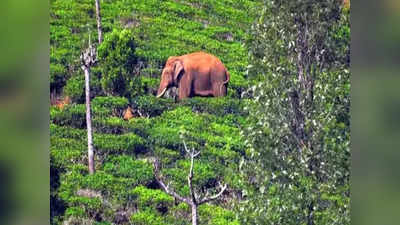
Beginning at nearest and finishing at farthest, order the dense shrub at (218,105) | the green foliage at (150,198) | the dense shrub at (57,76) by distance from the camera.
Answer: the dense shrub at (57,76)
the green foliage at (150,198)
the dense shrub at (218,105)

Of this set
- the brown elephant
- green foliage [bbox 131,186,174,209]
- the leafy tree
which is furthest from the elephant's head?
green foliage [bbox 131,186,174,209]

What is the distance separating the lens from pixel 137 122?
18.2 ft

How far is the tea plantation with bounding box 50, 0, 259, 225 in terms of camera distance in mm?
5477

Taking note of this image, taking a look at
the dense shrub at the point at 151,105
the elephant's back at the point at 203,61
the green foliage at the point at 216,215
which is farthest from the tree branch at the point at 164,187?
the elephant's back at the point at 203,61

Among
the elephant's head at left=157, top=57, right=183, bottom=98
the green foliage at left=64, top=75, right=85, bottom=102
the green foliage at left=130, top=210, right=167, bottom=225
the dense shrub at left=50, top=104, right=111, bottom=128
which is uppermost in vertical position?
the elephant's head at left=157, top=57, right=183, bottom=98

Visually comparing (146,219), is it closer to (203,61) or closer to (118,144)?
(118,144)

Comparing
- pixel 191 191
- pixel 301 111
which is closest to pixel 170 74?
pixel 191 191

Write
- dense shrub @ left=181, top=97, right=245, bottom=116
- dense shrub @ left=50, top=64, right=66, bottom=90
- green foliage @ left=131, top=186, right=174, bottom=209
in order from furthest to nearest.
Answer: dense shrub @ left=181, top=97, right=245, bottom=116 < green foliage @ left=131, top=186, right=174, bottom=209 < dense shrub @ left=50, top=64, right=66, bottom=90

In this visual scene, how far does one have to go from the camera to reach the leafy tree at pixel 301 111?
554 cm

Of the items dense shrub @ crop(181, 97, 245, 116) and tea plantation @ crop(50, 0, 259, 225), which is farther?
dense shrub @ crop(181, 97, 245, 116)

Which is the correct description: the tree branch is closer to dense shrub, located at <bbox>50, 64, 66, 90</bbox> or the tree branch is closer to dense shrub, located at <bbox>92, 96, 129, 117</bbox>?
dense shrub, located at <bbox>92, 96, 129, 117</bbox>

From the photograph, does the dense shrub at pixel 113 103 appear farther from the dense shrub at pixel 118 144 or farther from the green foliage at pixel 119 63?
the dense shrub at pixel 118 144
